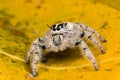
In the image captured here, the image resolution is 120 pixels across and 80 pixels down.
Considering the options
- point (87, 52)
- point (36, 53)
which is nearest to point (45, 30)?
point (36, 53)

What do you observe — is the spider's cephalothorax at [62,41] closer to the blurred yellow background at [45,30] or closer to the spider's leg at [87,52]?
the spider's leg at [87,52]

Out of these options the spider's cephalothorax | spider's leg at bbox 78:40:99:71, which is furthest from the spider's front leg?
spider's leg at bbox 78:40:99:71

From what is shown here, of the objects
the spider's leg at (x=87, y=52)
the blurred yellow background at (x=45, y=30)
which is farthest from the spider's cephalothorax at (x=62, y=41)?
the blurred yellow background at (x=45, y=30)

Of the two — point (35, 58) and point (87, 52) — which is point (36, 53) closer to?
Answer: point (35, 58)

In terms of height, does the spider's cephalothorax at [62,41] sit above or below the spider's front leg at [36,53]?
above

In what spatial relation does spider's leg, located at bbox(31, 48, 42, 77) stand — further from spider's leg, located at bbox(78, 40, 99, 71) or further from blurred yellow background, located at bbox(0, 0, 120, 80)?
spider's leg, located at bbox(78, 40, 99, 71)

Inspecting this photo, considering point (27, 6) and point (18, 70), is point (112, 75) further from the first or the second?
point (27, 6)

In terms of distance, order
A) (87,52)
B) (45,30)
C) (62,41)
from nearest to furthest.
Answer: (87,52)
(62,41)
(45,30)
